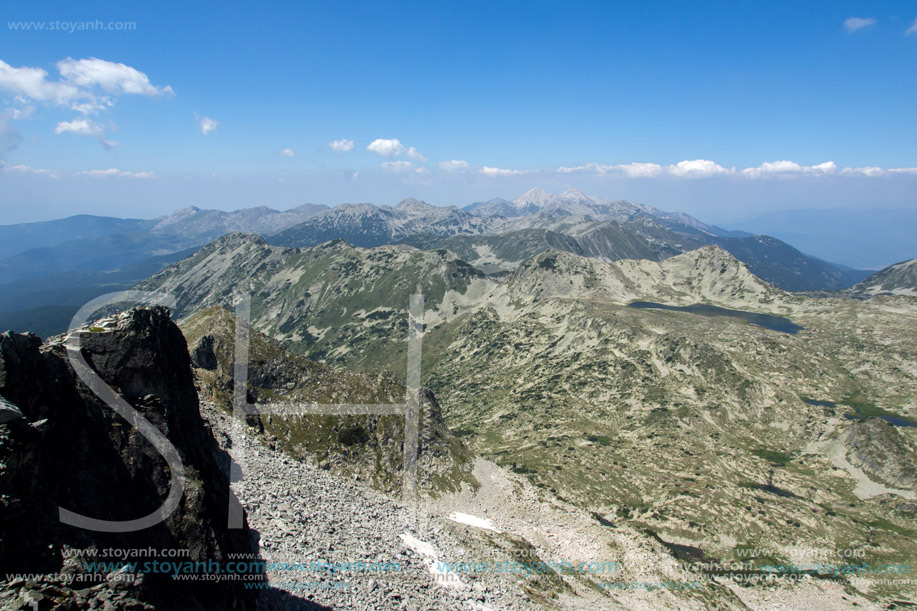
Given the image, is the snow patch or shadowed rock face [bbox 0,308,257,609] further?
the snow patch

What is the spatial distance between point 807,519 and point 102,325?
19658 centimetres

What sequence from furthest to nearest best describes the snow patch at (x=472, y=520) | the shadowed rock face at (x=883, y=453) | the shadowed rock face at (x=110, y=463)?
the shadowed rock face at (x=883, y=453), the snow patch at (x=472, y=520), the shadowed rock face at (x=110, y=463)

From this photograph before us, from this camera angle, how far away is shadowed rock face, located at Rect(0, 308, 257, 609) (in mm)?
21656

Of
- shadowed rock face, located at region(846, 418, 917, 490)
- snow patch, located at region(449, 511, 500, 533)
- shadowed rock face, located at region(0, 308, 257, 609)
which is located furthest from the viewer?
shadowed rock face, located at region(846, 418, 917, 490)

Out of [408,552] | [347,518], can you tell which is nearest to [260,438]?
[347,518]

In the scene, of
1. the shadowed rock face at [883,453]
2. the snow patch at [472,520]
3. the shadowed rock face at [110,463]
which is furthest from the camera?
the shadowed rock face at [883,453]

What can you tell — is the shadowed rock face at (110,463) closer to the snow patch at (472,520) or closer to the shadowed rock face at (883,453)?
the snow patch at (472,520)

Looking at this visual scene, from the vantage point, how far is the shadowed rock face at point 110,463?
21.7 m

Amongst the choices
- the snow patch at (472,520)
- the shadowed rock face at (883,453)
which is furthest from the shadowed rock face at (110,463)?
the shadowed rock face at (883,453)

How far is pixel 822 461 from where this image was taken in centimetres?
19175

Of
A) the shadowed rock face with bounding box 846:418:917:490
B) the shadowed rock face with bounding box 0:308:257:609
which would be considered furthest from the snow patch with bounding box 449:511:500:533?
the shadowed rock face with bounding box 846:418:917:490

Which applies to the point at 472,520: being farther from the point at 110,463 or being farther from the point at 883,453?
the point at 883,453

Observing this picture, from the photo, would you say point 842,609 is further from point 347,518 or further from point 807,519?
point 347,518

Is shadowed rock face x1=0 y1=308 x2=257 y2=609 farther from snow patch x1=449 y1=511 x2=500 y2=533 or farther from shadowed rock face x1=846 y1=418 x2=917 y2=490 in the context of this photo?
shadowed rock face x1=846 y1=418 x2=917 y2=490
